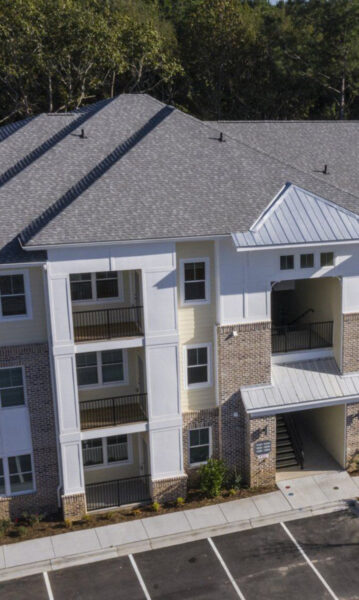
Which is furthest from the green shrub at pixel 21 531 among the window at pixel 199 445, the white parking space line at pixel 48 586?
the window at pixel 199 445

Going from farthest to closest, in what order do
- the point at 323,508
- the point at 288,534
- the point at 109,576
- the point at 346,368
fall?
the point at 346,368, the point at 323,508, the point at 288,534, the point at 109,576

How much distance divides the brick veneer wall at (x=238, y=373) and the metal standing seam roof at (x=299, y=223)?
3.37 meters

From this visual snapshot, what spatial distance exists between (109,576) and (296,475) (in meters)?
8.85

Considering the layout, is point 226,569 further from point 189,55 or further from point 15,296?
point 189,55

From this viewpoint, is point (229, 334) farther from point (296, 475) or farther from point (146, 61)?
point (146, 61)

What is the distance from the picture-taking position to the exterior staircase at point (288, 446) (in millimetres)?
25203

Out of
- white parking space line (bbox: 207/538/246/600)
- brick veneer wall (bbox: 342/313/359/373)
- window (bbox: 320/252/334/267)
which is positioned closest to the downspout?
white parking space line (bbox: 207/538/246/600)

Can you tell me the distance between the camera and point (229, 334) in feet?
73.7

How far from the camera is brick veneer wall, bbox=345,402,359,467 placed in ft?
79.6

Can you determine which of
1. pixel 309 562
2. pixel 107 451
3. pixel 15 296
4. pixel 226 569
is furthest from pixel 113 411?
pixel 309 562

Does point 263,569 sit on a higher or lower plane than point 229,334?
lower

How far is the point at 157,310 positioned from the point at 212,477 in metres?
6.83

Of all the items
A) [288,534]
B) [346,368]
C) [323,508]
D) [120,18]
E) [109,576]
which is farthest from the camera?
[120,18]

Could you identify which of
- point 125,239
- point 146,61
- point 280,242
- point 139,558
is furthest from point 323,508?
point 146,61
